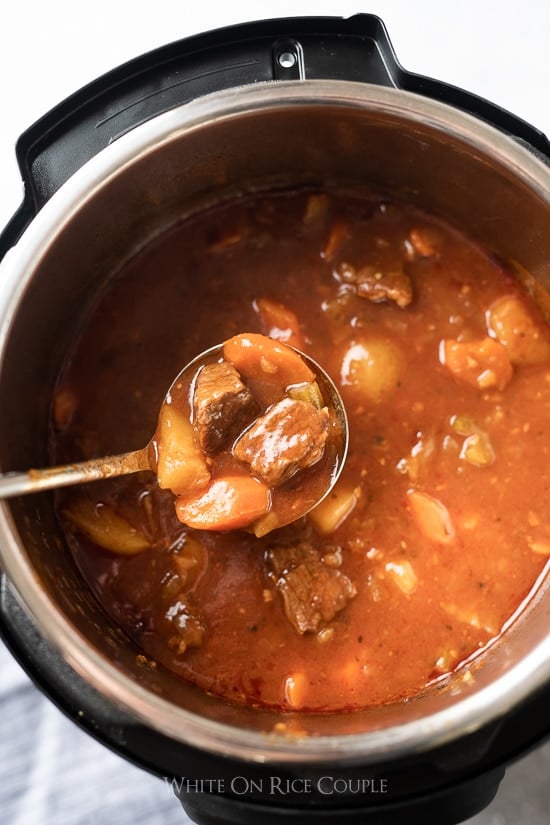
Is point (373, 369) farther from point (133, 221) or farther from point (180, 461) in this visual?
point (133, 221)

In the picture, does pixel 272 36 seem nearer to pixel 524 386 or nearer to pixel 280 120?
pixel 280 120

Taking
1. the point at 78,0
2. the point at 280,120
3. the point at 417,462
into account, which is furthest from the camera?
the point at 78,0

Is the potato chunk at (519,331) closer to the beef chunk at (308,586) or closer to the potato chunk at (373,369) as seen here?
the potato chunk at (373,369)

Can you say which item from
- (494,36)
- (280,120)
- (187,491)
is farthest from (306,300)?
(494,36)

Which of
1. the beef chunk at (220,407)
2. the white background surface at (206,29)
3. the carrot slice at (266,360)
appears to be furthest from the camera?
the white background surface at (206,29)

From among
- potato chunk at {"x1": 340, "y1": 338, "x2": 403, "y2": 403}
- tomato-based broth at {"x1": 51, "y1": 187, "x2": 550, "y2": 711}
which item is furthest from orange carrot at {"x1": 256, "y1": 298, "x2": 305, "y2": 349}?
potato chunk at {"x1": 340, "y1": 338, "x2": 403, "y2": 403}

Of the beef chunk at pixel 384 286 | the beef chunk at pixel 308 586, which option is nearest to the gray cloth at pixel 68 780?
the beef chunk at pixel 308 586
